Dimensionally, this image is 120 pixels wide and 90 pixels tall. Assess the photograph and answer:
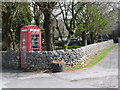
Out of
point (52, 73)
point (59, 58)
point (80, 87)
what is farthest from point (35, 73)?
point (80, 87)

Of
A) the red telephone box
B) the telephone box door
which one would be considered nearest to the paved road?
the telephone box door

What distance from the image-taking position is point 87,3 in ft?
54.2

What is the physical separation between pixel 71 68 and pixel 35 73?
221 cm

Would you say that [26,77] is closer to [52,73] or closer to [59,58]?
[52,73]

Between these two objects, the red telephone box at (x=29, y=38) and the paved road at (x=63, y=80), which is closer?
the paved road at (x=63, y=80)

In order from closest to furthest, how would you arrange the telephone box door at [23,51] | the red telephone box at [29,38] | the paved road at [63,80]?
the paved road at [63,80] < the telephone box door at [23,51] < the red telephone box at [29,38]

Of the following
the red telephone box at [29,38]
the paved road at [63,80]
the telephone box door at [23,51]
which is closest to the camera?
the paved road at [63,80]

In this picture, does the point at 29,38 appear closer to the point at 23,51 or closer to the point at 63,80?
the point at 23,51

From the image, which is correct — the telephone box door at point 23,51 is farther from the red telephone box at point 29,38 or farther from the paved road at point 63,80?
the paved road at point 63,80

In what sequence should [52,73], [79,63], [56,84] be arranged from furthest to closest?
[79,63], [52,73], [56,84]

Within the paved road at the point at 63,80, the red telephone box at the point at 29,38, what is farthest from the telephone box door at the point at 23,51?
the paved road at the point at 63,80

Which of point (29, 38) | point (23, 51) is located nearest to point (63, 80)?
point (23, 51)

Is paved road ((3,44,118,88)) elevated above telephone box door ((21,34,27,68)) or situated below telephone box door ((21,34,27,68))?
below

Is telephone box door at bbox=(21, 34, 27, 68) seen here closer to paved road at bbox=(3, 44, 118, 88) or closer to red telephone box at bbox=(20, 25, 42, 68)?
red telephone box at bbox=(20, 25, 42, 68)
